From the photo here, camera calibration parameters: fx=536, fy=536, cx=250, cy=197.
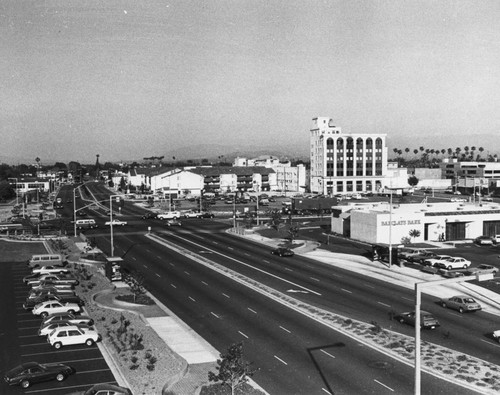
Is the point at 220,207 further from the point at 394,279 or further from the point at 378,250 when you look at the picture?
the point at 394,279

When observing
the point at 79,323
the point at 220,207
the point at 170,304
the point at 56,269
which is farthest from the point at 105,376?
the point at 220,207

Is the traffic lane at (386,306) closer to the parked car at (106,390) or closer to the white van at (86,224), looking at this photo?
the parked car at (106,390)

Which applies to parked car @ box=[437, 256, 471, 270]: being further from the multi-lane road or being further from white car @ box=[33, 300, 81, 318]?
white car @ box=[33, 300, 81, 318]

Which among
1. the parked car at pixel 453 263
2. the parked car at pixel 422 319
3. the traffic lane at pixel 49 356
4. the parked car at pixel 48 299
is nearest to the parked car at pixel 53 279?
the parked car at pixel 48 299

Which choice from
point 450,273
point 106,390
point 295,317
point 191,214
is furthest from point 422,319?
point 191,214

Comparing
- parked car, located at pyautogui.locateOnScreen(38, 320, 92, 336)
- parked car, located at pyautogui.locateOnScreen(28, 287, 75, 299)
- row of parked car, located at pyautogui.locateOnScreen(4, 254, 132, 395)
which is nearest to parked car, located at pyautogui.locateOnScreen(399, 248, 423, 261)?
row of parked car, located at pyautogui.locateOnScreen(4, 254, 132, 395)
